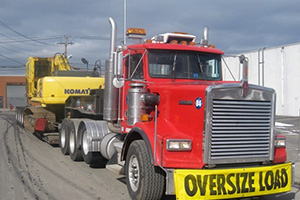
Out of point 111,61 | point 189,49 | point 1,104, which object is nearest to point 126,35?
point 111,61

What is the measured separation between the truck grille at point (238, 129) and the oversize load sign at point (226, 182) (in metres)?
0.24

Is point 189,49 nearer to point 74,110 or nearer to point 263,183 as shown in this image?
point 263,183

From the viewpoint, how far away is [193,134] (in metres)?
5.03

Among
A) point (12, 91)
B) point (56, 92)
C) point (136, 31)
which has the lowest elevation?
point (56, 92)

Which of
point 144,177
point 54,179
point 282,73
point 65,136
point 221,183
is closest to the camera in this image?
point 221,183

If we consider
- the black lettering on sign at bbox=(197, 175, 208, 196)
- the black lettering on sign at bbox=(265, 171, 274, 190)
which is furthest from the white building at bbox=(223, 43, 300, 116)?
Result: the black lettering on sign at bbox=(197, 175, 208, 196)

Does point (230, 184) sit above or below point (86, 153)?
above

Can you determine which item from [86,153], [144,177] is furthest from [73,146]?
[144,177]

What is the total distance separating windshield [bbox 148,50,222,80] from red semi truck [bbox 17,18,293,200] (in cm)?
2

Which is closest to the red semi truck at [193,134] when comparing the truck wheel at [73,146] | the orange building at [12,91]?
the truck wheel at [73,146]

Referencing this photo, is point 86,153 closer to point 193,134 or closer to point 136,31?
point 136,31

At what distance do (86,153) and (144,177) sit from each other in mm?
3647

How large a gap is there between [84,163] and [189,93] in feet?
16.0

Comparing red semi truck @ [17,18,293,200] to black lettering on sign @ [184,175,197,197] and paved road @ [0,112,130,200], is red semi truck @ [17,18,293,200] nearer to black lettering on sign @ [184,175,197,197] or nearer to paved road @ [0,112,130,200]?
black lettering on sign @ [184,175,197,197]
